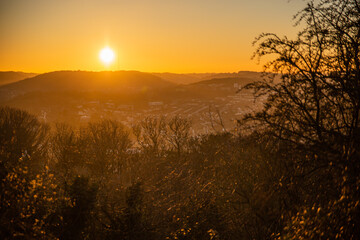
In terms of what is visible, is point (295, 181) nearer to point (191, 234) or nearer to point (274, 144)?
point (274, 144)

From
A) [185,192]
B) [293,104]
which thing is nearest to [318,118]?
[293,104]

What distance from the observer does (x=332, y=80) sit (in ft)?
27.7

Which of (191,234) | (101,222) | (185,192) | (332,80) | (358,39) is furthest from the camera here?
(185,192)

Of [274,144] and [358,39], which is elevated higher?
[358,39]

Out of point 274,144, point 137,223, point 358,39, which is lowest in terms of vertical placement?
point 137,223

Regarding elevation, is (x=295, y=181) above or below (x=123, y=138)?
above

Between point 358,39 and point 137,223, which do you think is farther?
point 137,223

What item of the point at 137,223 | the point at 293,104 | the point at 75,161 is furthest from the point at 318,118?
the point at 75,161

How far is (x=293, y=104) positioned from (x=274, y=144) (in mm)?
1318

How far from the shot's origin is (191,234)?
2100 centimetres

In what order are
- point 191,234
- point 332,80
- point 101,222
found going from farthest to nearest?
point 191,234
point 101,222
point 332,80

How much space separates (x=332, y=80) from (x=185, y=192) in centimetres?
2081

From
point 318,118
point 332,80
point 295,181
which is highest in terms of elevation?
point 332,80

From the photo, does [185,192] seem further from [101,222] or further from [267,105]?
[267,105]
